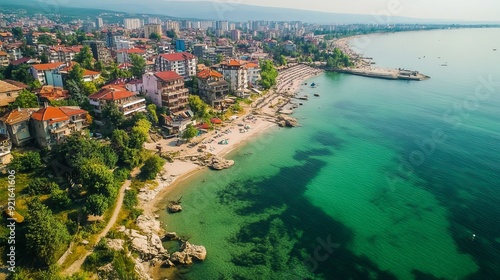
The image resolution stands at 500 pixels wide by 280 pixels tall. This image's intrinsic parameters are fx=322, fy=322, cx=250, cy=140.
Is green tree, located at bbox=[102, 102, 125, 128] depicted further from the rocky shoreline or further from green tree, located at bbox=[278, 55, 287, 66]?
green tree, located at bbox=[278, 55, 287, 66]

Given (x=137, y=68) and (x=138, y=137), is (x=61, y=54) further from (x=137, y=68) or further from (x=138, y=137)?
(x=138, y=137)

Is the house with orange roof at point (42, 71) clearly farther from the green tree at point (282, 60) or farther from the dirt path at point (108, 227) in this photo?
the green tree at point (282, 60)

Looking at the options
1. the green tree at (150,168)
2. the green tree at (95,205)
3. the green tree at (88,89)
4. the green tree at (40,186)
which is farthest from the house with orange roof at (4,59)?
the green tree at (95,205)

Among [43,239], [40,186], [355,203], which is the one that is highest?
[43,239]

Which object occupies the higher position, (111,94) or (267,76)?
(111,94)

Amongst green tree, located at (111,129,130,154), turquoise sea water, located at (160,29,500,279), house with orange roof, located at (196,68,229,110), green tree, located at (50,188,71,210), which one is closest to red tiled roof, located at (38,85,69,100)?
green tree, located at (111,129,130,154)

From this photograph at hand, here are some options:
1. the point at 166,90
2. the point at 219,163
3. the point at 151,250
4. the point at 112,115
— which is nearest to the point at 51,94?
the point at 112,115
